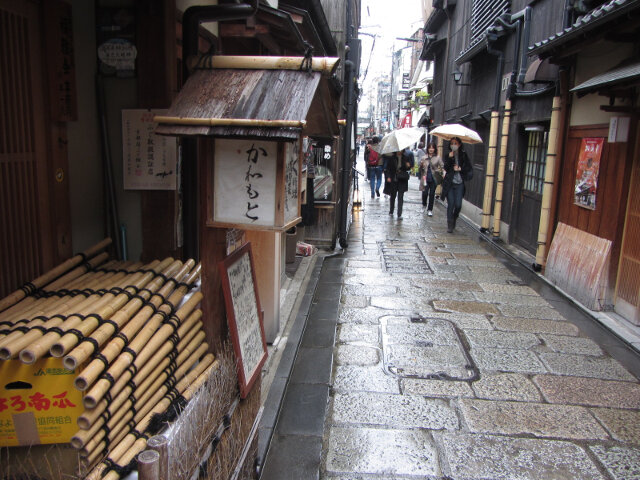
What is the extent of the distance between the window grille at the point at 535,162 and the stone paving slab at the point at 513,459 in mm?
8605

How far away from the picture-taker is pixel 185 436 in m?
2.81

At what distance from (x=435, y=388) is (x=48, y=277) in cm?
434

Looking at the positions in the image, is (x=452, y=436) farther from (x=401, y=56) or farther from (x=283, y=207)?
(x=401, y=56)

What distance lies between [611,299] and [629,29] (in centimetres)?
427

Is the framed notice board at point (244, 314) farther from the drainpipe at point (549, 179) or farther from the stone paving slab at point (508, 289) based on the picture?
the drainpipe at point (549, 179)

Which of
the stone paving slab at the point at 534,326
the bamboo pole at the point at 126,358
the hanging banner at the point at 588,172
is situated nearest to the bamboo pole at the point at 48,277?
the bamboo pole at the point at 126,358

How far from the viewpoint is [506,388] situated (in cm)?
590

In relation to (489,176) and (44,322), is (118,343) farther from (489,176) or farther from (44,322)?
(489,176)

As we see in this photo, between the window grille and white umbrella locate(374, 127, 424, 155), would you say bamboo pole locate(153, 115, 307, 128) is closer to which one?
the window grille

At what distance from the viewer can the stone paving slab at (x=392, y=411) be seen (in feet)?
16.9

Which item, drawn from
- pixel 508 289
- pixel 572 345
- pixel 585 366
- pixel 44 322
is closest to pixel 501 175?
pixel 508 289

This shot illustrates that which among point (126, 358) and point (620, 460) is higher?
point (126, 358)

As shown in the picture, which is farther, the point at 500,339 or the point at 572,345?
the point at 500,339

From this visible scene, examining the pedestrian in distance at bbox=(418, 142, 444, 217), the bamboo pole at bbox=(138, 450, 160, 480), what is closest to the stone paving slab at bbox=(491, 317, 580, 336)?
the bamboo pole at bbox=(138, 450, 160, 480)
